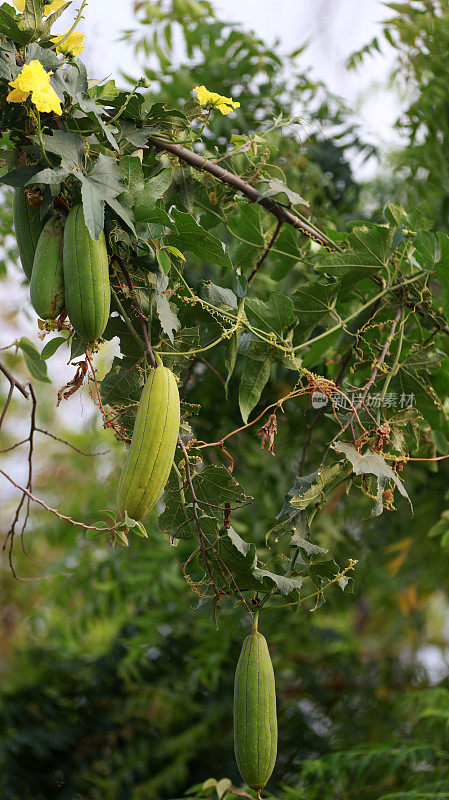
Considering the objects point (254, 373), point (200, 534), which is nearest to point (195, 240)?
point (254, 373)

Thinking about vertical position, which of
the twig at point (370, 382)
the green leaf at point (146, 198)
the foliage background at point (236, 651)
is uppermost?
the green leaf at point (146, 198)

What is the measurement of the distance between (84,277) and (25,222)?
0.11 meters

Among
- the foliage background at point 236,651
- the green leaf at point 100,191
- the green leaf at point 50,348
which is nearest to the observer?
the green leaf at point 100,191

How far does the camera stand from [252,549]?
0.61 m

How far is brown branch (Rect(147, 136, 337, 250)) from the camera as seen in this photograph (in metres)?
0.67

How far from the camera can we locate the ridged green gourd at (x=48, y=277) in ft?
1.71

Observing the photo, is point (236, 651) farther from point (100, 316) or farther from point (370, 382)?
point (100, 316)

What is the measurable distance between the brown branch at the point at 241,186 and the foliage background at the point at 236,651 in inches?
34.8

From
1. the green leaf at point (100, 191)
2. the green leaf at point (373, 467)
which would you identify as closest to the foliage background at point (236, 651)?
the green leaf at point (373, 467)

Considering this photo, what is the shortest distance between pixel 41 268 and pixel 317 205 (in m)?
1.52

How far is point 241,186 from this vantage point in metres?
0.75

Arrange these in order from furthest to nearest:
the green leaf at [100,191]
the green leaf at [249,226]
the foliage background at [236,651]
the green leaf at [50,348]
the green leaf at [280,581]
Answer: the foliage background at [236,651], the green leaf at [249,226], the green leaf at [50,348], the green leaf at [280,581], the green leaf at [100,191]

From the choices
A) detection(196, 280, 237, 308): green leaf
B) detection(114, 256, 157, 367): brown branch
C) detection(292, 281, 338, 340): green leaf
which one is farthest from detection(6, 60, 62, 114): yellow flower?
detection(292, 281, 338, 340): green leaf

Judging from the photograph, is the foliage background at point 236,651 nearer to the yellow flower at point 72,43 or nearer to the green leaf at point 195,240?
the green leaf at point 195,240
